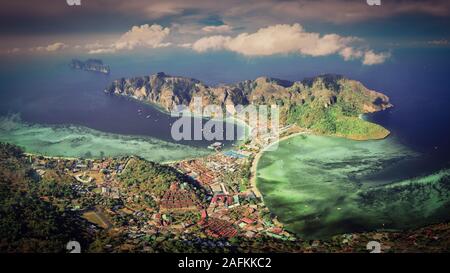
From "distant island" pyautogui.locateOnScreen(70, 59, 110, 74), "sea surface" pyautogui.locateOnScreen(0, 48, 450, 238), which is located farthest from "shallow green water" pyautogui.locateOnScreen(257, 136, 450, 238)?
"distant island" pyautogui.locateOnScreen(70, 59, 110, 74)

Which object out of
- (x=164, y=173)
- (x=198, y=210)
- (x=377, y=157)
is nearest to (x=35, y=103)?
(x=164, y=173)

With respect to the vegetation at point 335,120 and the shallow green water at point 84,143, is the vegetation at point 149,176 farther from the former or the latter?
the vegetation at point 335,120

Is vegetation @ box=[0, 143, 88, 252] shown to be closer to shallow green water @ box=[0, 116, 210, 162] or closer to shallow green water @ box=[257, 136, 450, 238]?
shallow green water @ box=[0, 116, 210, 162]

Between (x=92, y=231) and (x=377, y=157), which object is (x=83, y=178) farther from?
(x=377, y=157)

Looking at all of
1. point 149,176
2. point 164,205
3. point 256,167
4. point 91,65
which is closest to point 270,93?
point 256,167

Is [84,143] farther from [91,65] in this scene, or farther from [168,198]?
[91,65]

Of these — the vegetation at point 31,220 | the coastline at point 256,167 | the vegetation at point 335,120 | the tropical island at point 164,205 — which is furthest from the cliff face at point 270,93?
the vegetation at point 31,220
